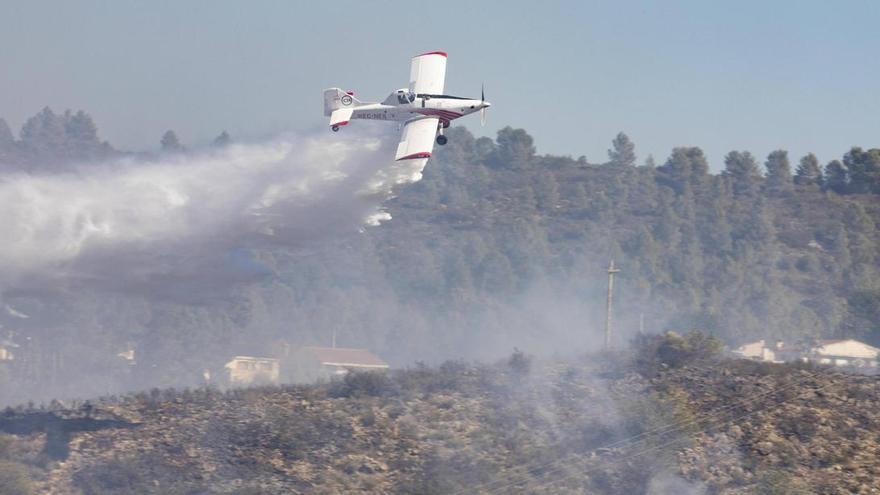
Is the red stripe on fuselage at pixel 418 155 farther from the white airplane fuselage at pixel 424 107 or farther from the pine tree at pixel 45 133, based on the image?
the pine tree at pixel 45 133

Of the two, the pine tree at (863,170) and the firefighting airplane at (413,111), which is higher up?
the pine tree at (863,170)

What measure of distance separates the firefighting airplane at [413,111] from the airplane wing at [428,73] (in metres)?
0.06

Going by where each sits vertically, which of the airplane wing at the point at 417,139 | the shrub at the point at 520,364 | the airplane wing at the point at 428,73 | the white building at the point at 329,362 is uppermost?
the airplane wing at the point at 428,73

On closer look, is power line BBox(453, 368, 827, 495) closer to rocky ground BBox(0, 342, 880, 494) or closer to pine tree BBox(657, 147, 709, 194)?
rocky ground BBox(0, 342, 880, 494)

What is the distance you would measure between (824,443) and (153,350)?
2671 inches

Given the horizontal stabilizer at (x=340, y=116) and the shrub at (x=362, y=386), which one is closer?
the horizontal stabilizer at (x=340, y=116)

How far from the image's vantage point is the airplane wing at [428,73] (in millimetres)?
42312

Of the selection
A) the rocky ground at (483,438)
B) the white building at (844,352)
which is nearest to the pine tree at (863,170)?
the white building at (844,352)

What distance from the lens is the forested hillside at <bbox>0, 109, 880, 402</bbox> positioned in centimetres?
9538

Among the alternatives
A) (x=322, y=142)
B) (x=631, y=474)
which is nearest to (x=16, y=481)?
(x=322, y=142)

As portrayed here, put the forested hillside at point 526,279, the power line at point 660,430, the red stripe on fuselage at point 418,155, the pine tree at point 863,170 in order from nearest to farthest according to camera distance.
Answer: the power line at point 660,430
the red stripe on fuselage at point 418,155
the forested hillside at point 526,279
the pine tree at point 863,170

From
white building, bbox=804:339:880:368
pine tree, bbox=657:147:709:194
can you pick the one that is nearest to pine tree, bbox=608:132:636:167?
pine tree, bbox=657:147:709:194

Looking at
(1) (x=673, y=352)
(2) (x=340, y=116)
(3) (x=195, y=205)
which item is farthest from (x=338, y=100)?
(1) (x=673, y=352)

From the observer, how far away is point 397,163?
133ft
